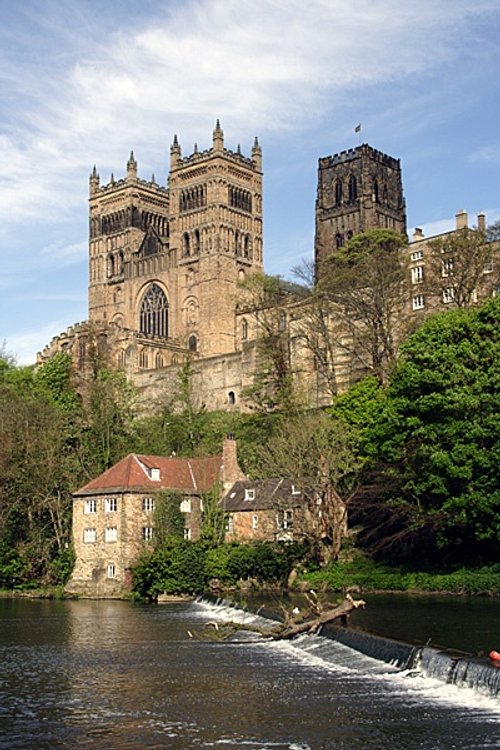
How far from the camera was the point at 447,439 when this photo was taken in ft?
154

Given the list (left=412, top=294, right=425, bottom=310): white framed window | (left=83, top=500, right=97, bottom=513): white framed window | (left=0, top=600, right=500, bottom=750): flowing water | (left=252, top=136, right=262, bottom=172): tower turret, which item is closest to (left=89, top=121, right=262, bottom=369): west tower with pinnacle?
(left=252, top=136, right=262, bottom=172): tower turret

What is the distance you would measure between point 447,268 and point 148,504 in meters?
23.3


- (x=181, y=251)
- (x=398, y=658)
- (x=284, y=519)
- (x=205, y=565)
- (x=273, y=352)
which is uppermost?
(x=181, y=251)

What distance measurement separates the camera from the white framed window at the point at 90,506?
56.4 metres

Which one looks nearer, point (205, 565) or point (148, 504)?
point (205, 565)

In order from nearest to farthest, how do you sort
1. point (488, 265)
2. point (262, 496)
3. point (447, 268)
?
point (262, 496)
point (447, 268)
point (488, 265)

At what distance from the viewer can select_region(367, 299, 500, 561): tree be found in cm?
4547

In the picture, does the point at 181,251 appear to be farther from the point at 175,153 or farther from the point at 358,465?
the point at 358,465

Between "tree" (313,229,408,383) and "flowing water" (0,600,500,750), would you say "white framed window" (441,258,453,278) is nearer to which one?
"tree" (313,229,408,383)

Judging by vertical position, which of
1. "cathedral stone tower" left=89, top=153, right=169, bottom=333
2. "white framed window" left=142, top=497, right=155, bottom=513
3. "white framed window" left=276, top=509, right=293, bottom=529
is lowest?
"white framed window" left=276, top=509, right=293, bottom=529

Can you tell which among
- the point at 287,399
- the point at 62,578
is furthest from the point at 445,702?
the point at 287,399

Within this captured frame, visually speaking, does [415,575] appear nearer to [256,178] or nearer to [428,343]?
[428,343]

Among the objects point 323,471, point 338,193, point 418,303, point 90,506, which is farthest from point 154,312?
point 323,471

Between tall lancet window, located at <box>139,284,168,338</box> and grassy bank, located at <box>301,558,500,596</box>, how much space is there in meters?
73.1
